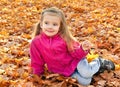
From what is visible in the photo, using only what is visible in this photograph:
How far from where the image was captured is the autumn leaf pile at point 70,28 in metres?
4.23

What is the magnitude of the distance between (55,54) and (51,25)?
352 millimetres

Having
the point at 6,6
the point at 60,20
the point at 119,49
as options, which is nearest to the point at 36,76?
the point at 60,20

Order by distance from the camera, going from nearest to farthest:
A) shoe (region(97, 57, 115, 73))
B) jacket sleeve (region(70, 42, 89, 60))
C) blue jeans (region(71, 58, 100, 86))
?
jacket sleeve (region(70, 42, 89, 60)), blue jeans (region(71, 58, 100, 86)), shoe (region(97, 57, 115, 73))

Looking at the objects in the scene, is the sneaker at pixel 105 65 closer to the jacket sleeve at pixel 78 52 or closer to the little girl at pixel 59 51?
the little girl at pixel 59 51

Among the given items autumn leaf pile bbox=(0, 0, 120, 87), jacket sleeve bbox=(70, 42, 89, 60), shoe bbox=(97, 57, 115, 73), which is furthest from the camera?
shoe bbox=(97, 57, 115, 73)

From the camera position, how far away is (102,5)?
9.88m

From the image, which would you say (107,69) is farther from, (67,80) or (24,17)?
(24,17)

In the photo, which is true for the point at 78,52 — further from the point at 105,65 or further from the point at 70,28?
the point at 70,28

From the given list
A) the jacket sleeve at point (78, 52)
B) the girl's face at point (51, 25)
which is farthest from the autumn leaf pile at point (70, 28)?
the girl's face at point (51, 25)

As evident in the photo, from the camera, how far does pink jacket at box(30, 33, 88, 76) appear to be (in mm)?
4051

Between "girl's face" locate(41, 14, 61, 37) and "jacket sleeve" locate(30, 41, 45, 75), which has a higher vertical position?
"girl's face" locate(41, 14, 61, 37)

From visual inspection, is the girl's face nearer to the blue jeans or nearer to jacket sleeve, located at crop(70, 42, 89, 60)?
jacket sleeve, located at crop(70, 42, 89, 60)

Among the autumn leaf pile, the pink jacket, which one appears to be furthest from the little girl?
the autumn leaf pile

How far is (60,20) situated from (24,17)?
432 cm
